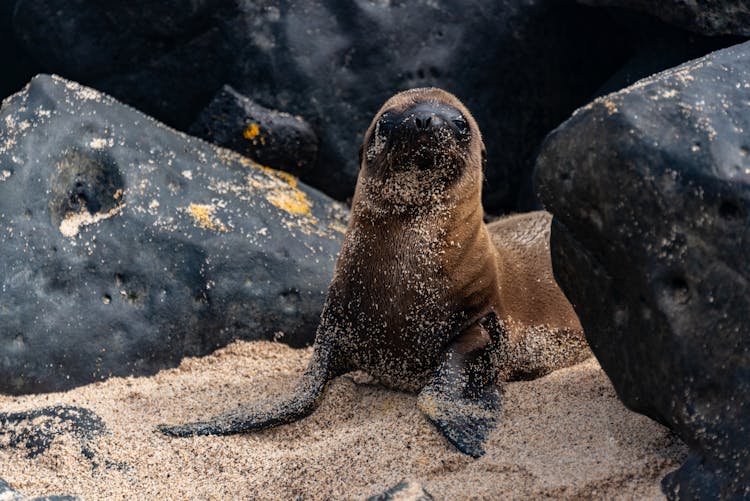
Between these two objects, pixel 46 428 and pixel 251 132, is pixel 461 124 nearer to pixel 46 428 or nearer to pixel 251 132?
pixel 251 132

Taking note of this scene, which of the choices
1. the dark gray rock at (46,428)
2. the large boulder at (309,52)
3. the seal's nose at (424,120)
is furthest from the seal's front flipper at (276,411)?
the large boulder at (309,52)

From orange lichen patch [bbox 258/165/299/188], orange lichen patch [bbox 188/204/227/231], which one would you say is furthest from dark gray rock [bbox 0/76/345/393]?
orange lichen patch [bbox 258/165/299/188]

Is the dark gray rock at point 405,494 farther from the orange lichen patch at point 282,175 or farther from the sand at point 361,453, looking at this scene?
the orange lichen patch at point 282,175

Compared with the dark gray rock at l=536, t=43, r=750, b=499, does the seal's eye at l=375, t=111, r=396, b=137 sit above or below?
below

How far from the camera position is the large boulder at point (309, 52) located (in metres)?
6.39

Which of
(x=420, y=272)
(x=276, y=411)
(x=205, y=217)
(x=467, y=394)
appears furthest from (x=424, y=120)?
(x=205, y=217)

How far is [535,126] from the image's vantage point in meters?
6.93

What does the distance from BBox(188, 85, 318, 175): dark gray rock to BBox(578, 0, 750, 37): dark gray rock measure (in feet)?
7.72

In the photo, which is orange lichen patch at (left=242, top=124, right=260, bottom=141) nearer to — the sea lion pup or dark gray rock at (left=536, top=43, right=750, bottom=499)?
the sea lion pup

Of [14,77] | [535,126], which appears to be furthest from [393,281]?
[14,77]

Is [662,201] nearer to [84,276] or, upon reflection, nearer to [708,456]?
[708,456]

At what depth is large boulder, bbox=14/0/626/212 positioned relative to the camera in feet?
21.0

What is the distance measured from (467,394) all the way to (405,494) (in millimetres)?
1086

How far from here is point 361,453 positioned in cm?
369
